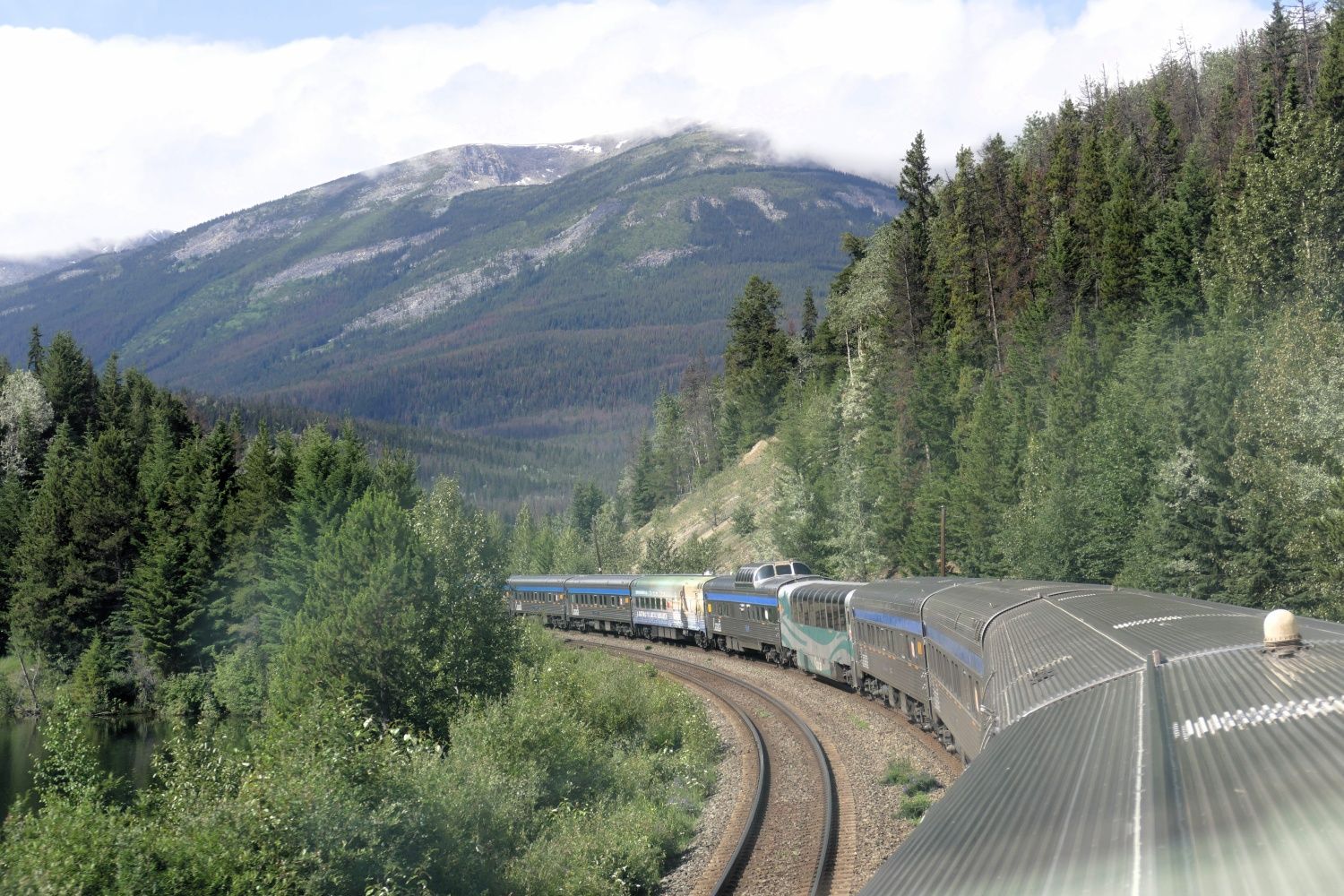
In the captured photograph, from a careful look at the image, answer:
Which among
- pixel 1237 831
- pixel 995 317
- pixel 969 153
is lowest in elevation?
pixel 1237 831

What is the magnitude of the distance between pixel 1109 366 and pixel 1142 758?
58.9 m

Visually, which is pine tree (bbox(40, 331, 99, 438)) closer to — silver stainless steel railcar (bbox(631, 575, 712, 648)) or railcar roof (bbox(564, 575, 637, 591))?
railcar roof (bbox(564, 575, 637, 591))

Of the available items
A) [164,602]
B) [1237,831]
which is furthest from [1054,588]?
[164,602]

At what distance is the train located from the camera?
399 centimetres

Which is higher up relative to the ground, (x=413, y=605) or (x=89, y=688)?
(x=413, y=605)

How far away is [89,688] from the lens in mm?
60688

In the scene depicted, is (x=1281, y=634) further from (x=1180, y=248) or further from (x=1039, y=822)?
(x=1180, y=248)

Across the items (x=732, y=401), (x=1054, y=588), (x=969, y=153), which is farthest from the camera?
(x=732, y=401)

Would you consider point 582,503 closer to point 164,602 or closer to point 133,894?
point 164,602

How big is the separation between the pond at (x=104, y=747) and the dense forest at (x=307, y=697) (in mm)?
1764

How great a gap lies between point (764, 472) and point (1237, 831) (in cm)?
9875

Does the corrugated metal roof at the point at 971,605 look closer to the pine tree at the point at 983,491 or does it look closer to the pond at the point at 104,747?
the pond at the point at 104,747

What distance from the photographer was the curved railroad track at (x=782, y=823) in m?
17.8

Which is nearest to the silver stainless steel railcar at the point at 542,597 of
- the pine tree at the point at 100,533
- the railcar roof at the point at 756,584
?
the pine tree at the point at 100,533
